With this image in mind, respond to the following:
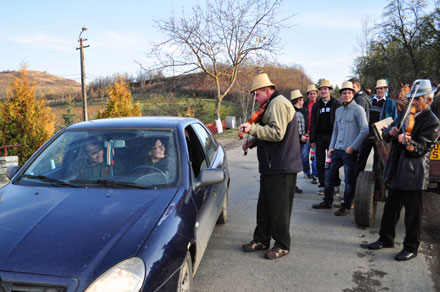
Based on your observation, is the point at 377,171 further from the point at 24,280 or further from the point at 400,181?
Result: the point at 24,280

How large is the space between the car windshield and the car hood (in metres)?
0.14

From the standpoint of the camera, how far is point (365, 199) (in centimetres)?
463

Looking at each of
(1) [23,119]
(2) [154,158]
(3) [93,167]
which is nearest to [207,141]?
(2) [154,158]

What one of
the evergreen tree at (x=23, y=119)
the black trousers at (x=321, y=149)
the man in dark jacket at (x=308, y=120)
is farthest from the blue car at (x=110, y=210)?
the evergreen tree at (x=23, y=119)

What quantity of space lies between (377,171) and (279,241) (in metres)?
2.02

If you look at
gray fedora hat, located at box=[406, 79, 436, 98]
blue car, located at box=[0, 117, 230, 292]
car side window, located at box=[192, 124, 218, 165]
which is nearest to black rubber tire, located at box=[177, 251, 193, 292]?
blue car, located at box=[0, 117, 230, 292]

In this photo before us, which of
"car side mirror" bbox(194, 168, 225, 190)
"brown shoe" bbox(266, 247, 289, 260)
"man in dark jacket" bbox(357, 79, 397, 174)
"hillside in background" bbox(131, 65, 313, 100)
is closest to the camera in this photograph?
"car side mirror" bbox(194, 168, 225, 190)

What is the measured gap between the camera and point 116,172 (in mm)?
3160

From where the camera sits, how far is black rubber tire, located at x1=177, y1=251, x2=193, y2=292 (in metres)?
2.43

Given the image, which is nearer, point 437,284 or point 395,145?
point 437,284

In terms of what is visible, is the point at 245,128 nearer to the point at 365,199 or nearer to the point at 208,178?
the point at 208,178

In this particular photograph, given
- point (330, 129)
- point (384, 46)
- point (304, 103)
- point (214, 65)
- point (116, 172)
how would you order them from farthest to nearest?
point (384, 46)
point (214, 65)
point (304, 103)
point (330, 129)
point (116, 172)

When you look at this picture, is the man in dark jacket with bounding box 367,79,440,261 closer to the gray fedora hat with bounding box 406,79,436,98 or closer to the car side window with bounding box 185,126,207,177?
the gray fedora hat with bounding box 406,79,436,98

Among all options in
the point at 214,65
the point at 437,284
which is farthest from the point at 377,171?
the point at 214,65
